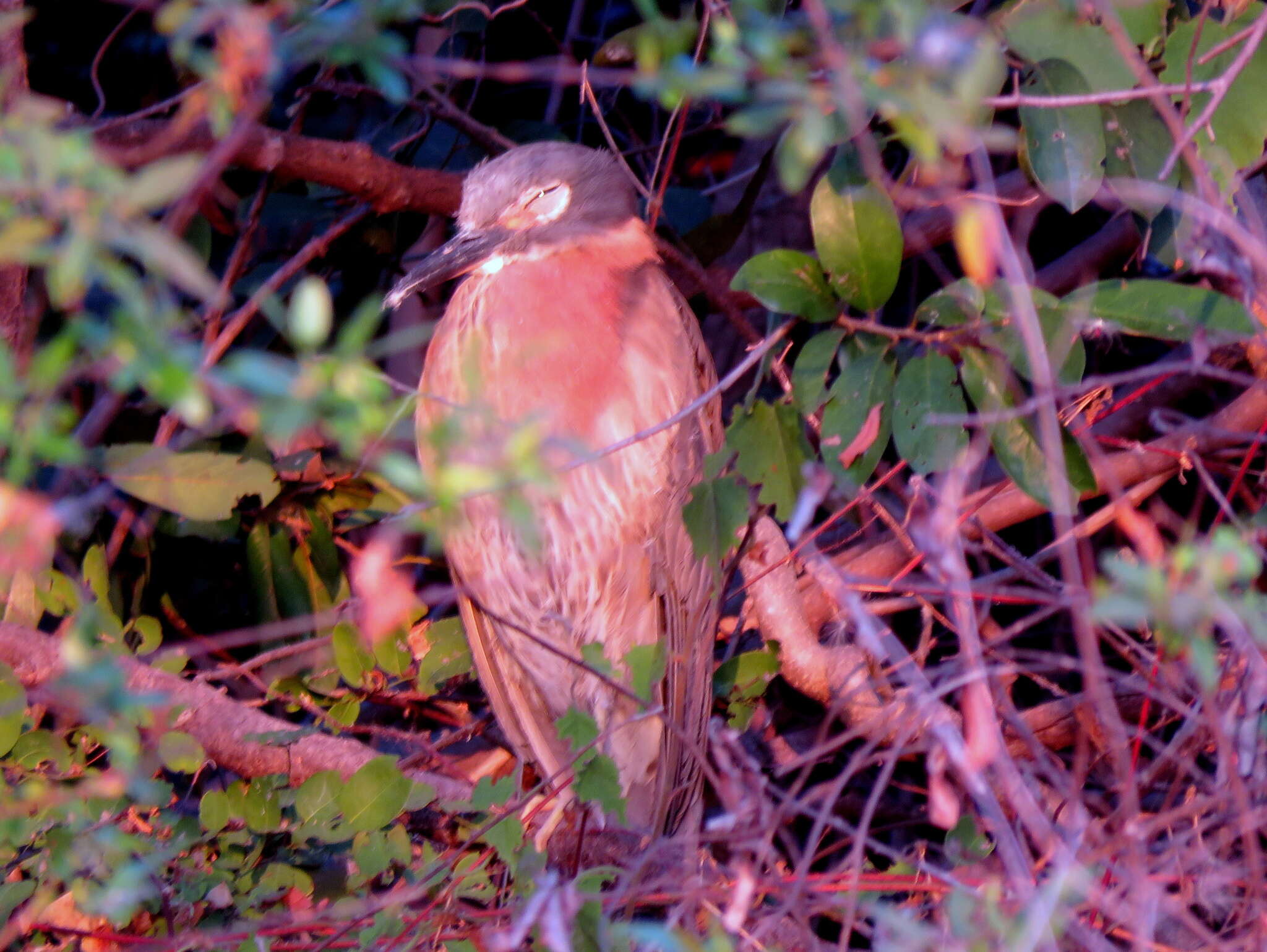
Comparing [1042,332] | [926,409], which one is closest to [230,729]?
[926,409]

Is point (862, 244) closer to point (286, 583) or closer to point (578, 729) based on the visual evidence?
point (578, 729)

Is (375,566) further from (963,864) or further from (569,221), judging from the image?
(569,221)

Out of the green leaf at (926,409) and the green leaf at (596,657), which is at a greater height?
the green leaf at (926,409)

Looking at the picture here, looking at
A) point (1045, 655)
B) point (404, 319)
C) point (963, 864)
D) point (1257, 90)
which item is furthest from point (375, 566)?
point (404, 319)

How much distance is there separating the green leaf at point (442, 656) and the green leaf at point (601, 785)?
0.83m

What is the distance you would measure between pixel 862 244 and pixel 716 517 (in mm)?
451

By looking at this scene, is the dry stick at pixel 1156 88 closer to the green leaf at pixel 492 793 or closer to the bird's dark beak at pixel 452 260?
the green leaf at pixel 492 793

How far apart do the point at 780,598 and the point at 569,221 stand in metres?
0.94

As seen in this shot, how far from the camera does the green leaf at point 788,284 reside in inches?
65.2

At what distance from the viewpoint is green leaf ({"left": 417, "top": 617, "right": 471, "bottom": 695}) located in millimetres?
2275

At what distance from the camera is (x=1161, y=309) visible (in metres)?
1.49

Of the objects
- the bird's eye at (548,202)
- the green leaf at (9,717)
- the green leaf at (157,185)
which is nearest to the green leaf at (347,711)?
the green leaf at (9,717)

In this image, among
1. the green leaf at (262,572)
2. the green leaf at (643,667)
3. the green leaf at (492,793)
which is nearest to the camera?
the green leaf at (643,667)

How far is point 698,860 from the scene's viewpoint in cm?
158
